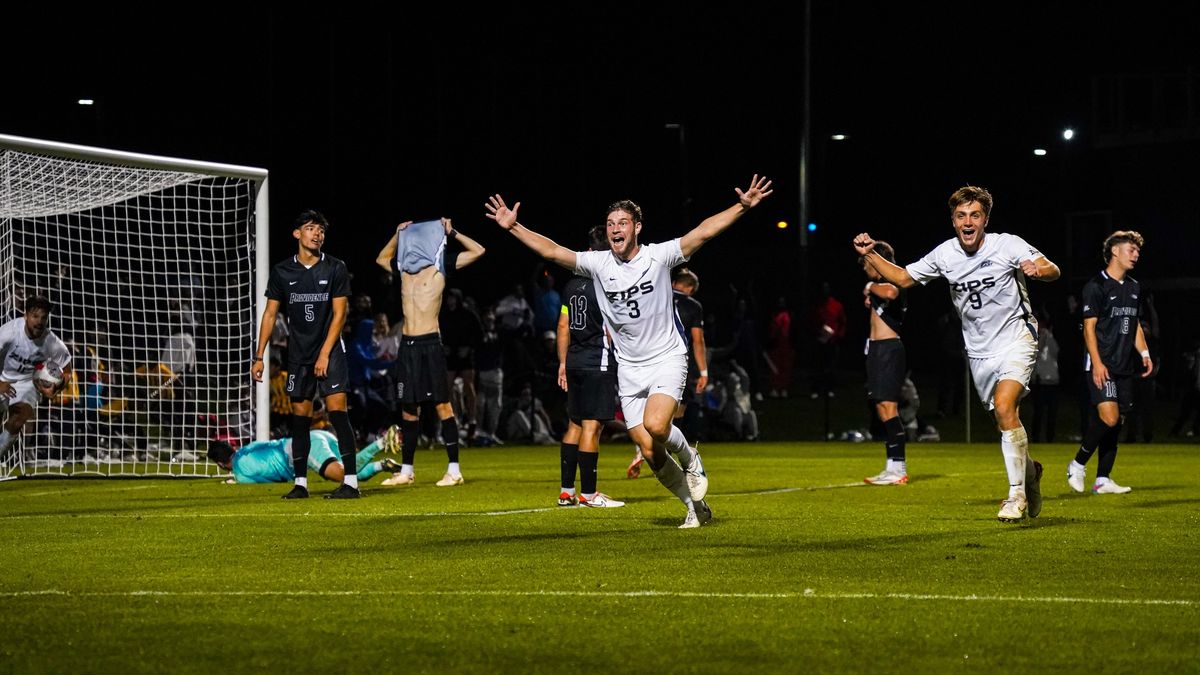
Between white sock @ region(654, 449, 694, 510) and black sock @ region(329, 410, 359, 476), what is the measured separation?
11.9ft

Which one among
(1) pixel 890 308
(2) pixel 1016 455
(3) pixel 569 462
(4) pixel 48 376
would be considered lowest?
(3) pixel 569 462

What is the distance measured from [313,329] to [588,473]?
2.67m

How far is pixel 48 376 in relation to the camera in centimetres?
1597

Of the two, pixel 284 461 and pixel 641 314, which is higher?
pixel 641 314

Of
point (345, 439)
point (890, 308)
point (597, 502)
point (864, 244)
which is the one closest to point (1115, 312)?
point (890, 308)

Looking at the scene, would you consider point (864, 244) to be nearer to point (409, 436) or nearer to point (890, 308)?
point (890, 308)

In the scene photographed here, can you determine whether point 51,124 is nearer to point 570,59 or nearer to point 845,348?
point 570,59

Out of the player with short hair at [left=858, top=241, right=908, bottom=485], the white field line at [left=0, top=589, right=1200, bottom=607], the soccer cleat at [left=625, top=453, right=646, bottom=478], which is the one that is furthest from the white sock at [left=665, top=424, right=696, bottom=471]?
the soccer cleat at [left=625, top=453, right=646, bottom=478]

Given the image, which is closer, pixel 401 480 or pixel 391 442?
pixel 401 480

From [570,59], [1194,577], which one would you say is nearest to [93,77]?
[570,59]

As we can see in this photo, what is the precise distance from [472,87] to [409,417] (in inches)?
945

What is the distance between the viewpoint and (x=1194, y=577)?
7812 mm

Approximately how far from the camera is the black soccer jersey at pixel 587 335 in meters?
12.5

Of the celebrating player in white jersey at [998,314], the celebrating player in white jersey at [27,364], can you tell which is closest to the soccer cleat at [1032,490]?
the celebrating player in white jersey at [998,314]
